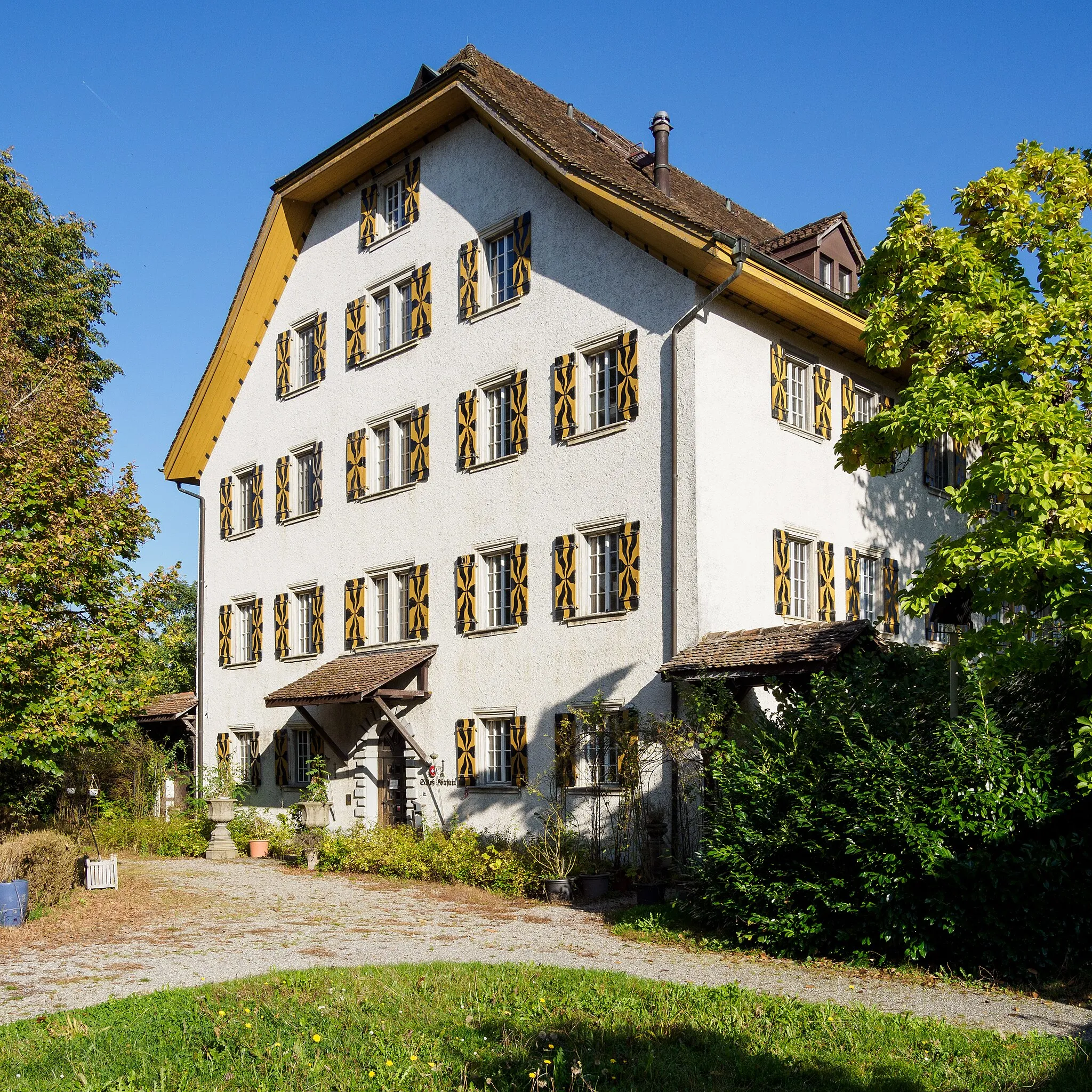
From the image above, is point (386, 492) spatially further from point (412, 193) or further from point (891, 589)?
point (891, 589)

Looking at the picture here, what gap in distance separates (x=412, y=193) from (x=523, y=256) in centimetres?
394

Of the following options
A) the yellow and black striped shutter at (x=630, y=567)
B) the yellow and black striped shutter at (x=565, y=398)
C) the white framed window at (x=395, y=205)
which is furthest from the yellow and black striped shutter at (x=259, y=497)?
the yellow and black striped shutter at (x=630, y=567)

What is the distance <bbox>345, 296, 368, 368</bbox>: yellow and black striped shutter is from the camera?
77.0ft

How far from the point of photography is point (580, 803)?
56.9ft

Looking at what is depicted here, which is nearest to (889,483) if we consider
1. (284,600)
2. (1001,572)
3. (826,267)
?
(826,267)

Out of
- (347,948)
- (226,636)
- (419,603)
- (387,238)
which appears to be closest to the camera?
(347,948)

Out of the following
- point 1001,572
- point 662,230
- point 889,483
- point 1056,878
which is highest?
point 662,230

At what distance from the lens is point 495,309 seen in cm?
2027

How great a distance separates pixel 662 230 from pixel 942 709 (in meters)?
8.18

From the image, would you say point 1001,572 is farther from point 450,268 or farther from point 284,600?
point 284,600

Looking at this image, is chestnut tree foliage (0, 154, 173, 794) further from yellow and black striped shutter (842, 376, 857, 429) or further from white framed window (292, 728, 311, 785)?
yellow and black striped shutter (842, 376, 857, 429)

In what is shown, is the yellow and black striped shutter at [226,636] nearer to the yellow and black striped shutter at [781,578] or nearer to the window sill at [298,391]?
the window sill at [298,391]

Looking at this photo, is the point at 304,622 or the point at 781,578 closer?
the point at 781,578

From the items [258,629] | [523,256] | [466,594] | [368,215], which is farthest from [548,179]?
[258,629]
